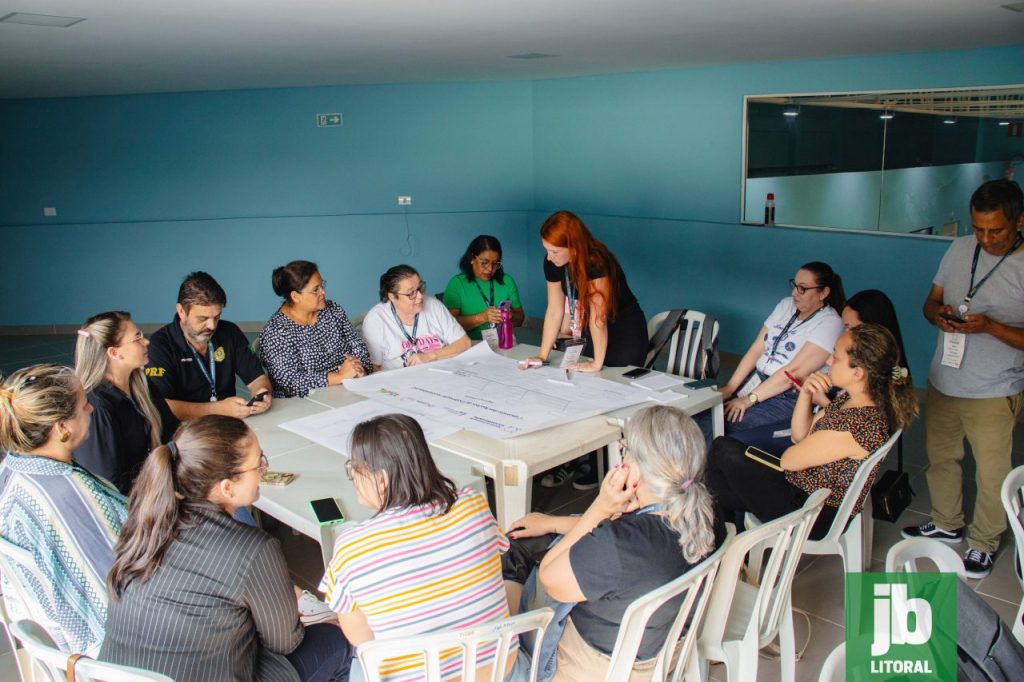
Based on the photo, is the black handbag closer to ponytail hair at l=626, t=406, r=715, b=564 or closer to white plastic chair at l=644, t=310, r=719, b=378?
white plastic chair at l=644, t=310, r=719, b=378

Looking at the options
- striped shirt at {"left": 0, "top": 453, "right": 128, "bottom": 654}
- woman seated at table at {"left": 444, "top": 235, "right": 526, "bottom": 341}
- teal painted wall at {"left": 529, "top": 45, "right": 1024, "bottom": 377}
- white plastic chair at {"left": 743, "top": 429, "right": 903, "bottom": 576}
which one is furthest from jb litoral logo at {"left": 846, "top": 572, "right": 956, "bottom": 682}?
teal painted wall at {"left": 529, "top": 45, "right": 1024, "bottom": 377}

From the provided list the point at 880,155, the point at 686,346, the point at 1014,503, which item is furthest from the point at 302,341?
the point at 880,155

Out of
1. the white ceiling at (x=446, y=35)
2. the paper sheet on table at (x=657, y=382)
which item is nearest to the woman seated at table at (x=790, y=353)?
the paper sheet on table at (x=657, y=382)

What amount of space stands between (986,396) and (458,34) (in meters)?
3.05

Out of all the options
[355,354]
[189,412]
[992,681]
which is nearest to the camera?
[992,681]

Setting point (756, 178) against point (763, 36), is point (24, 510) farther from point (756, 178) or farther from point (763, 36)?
point (756, 178)

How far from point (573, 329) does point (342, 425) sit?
125 centimetres

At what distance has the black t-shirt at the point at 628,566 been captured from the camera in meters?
1.81

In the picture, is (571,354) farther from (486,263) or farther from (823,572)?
(823,572)

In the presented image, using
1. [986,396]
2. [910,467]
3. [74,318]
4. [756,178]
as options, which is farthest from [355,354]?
[74,318]

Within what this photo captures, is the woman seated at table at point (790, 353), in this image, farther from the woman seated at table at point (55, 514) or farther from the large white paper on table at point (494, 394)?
the woman seated at table at point (55, 514)

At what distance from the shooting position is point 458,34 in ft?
14.1

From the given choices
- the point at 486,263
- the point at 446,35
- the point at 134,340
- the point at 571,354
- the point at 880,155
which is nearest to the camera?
the point at 134,340

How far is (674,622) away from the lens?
1.87 meters
